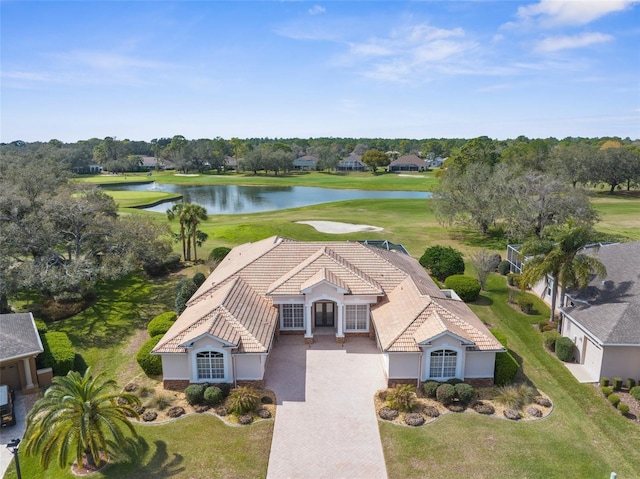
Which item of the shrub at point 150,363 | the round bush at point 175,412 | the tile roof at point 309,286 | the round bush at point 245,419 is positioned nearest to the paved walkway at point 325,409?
the round bush at point 245,419

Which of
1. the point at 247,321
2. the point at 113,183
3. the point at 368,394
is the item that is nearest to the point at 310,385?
the point at 368,394

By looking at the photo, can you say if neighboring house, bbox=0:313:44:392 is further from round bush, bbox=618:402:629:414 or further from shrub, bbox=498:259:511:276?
shrub, bbox=498:259:511:276

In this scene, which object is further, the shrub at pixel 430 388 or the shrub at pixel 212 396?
the shrub at pixel 430 388

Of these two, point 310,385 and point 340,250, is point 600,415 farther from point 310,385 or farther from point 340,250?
point 340,250

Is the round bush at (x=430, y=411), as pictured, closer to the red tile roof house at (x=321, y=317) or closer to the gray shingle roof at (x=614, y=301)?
the red tile roof house at (x=321, y=317)

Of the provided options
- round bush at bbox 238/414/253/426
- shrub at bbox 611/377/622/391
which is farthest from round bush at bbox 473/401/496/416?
A: round bush at bbox 238/414/253/426
